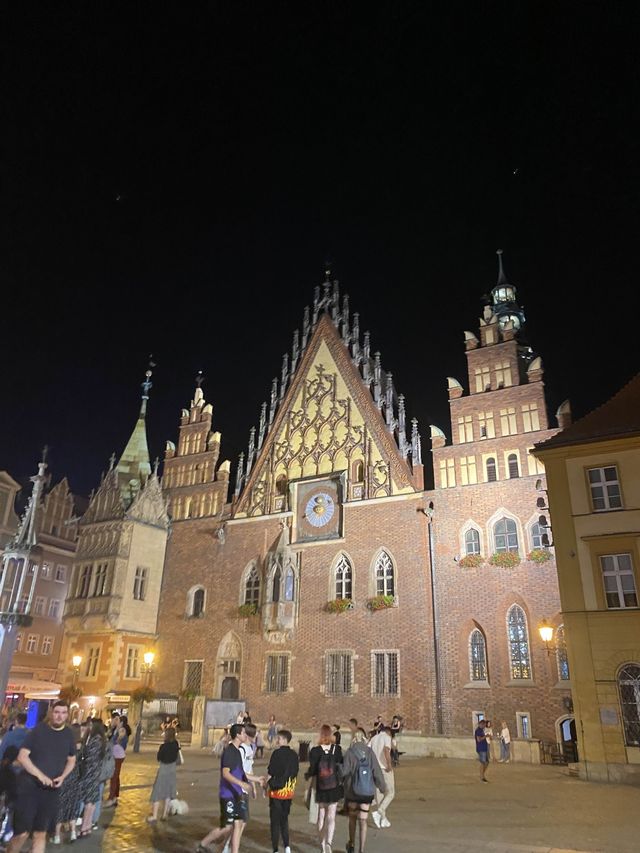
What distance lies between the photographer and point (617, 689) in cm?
1811

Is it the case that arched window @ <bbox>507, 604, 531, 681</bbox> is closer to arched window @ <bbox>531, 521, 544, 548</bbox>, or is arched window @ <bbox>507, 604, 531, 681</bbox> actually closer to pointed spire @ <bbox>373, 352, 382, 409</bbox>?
arched window @ <bbox>531, 521, 544, 548</bbox>

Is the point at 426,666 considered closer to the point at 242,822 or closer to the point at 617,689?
the point at 617,689

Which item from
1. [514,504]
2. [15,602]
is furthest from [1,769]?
[15,602]

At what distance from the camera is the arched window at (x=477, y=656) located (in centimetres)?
2525

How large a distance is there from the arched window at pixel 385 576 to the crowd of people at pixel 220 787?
16.3 meters

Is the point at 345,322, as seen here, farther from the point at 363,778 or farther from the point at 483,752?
the point at 363,778

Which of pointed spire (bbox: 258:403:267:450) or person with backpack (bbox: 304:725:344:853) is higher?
pointed spire (bbox: 258:403:267:450)

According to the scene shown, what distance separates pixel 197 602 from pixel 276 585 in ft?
19.3

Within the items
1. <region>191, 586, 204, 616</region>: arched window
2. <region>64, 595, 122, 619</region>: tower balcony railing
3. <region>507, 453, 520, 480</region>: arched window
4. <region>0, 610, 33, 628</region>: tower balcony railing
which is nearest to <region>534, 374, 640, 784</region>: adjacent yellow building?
<region>507, 453, 520, 480</region>: arched window

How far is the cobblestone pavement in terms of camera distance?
9.31 metres

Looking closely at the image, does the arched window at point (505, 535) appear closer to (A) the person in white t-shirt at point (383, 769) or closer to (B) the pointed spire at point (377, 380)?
(B) the pointed spire at point (377, 380)

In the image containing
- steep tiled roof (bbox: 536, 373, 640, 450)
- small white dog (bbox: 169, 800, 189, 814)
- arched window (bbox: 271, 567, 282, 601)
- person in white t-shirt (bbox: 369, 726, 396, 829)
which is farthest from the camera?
arched window (bbox: 271, 567, 282, 601)

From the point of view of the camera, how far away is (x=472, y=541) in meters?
27.2

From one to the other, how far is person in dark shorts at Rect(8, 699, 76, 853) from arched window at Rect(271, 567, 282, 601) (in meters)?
23.3
